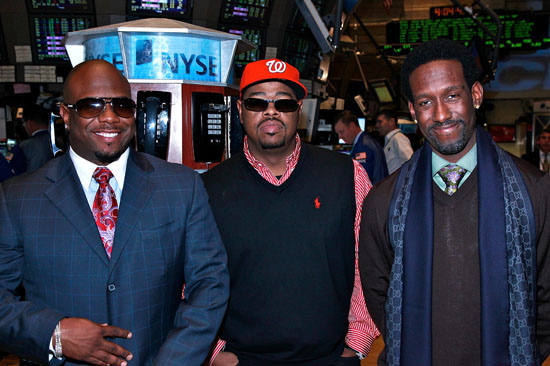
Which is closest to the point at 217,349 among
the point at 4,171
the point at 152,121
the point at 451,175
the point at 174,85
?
the point at 451,175

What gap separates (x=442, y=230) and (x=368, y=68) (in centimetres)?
1484

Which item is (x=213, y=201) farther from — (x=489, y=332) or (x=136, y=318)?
(x=489, y=332)

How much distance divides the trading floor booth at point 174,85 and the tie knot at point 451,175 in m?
2.15

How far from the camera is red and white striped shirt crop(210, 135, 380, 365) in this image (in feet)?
6.90

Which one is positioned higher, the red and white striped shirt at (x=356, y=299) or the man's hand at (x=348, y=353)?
the red and white striped shirt at (x=356, y=299)

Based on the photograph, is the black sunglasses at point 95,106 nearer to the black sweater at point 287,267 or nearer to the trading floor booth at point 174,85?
the black sweater at point 287,267

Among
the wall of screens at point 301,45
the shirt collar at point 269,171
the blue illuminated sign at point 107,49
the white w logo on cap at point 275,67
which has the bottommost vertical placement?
the shirt collar at point 269,171

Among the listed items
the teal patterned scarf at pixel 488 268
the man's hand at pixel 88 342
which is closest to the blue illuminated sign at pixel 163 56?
the teal patterned scarf at pixel 488 268

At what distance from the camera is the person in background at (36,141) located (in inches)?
212

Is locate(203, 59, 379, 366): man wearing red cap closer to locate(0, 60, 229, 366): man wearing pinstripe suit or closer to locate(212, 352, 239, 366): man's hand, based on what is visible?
locate(212, 352, 239, 366): man's hand

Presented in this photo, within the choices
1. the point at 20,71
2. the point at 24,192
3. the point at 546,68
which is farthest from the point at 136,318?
the point at 546,68

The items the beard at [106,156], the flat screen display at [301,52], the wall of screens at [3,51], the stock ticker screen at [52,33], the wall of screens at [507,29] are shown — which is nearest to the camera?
the beard at [106,156]

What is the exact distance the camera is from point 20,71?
721 cm

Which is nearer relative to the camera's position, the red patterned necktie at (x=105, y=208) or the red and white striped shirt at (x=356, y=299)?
the red patterned necktie at (x=105, y=208)
